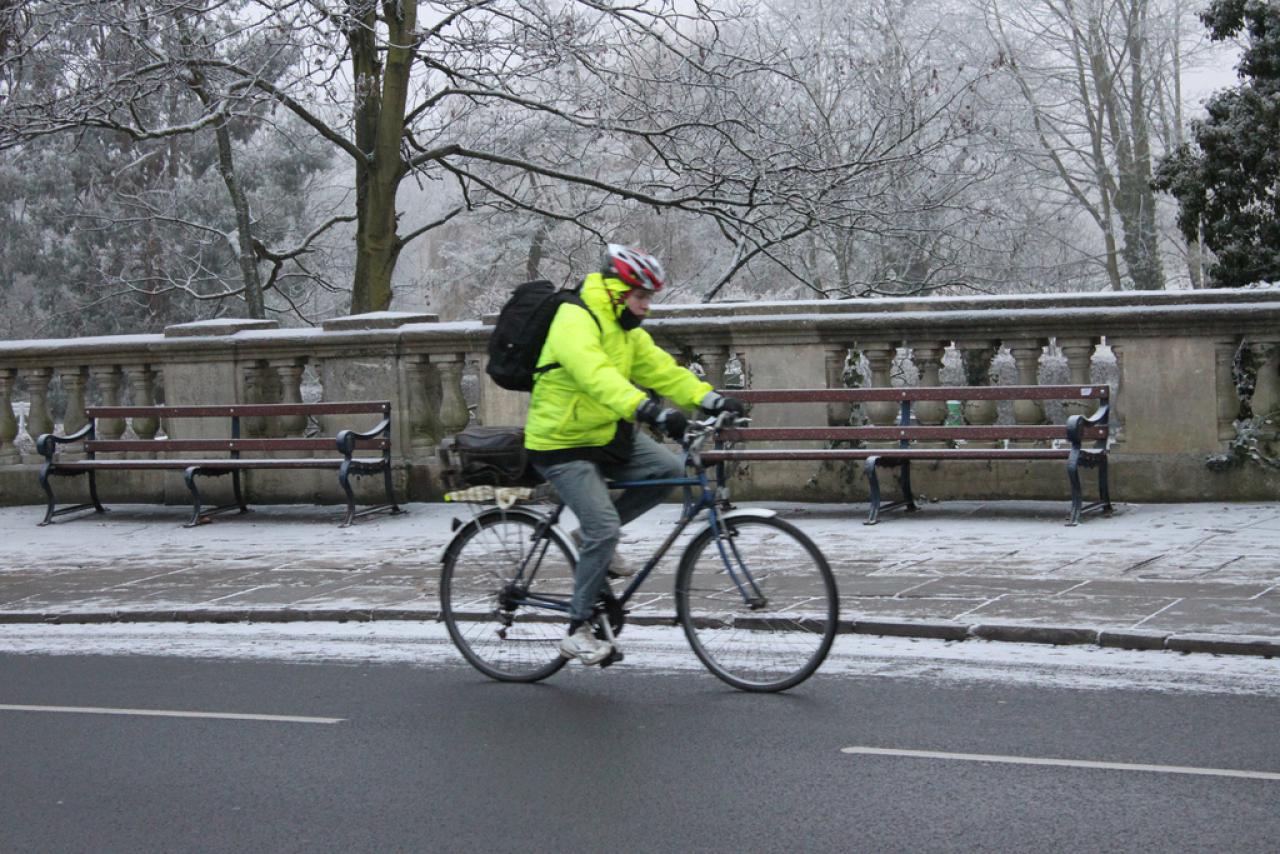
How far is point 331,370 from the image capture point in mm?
13562

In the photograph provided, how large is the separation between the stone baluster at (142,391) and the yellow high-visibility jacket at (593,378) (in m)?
8.05

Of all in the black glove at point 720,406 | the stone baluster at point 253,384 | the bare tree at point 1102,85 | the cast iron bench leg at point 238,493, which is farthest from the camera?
the bare tree at point 1102,85

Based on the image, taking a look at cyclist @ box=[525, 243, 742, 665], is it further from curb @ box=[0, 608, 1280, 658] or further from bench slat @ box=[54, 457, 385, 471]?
bench slat @ box=[54, 457, 385, 471]

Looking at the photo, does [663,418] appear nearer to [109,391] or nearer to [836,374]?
[836,374]

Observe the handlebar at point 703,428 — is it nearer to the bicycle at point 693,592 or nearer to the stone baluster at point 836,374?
the bicycle at point 693,592

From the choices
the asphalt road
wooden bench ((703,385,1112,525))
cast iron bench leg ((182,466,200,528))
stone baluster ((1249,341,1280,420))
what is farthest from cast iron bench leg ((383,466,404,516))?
stone baluster ((1249,341,1280,420))

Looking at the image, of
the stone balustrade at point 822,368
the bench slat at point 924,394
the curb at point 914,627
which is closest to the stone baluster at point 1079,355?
the stone balustrade at point 822,368

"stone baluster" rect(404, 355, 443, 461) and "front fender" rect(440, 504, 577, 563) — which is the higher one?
"stone baluster" rect(404, 355, 443, 461)

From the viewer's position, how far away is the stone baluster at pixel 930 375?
38.6 ft

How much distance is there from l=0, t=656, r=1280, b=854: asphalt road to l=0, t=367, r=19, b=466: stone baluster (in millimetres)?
8159

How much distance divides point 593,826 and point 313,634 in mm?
3814

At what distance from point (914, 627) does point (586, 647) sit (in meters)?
1.70

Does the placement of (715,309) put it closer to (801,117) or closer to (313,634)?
(313,634)

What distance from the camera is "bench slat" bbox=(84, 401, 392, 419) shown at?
12906mm
